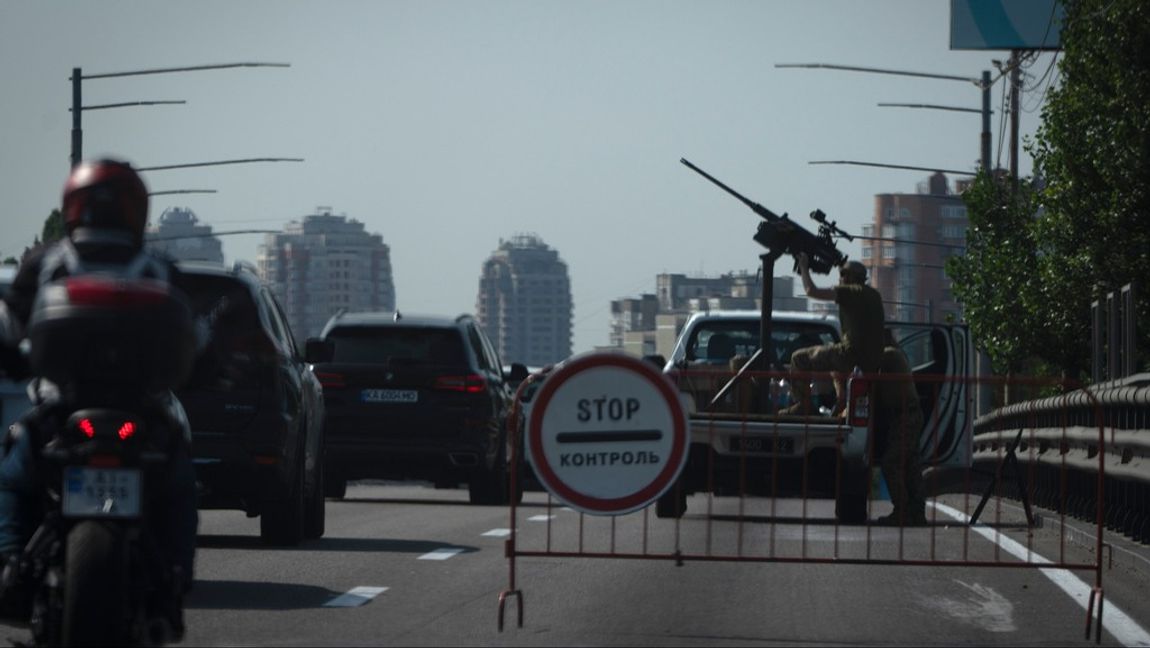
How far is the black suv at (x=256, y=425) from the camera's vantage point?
569 inches

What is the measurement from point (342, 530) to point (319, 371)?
498 centimetres

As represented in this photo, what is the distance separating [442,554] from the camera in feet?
50.1

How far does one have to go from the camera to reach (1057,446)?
18.7m

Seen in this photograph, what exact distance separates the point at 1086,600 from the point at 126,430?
6658 millimetres

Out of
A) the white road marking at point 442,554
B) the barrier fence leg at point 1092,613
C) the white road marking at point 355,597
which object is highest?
the barrier fence leg at point 1092,613

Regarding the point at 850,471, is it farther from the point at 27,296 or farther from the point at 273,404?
the point at 27,296

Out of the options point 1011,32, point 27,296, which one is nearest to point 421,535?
point 27,296

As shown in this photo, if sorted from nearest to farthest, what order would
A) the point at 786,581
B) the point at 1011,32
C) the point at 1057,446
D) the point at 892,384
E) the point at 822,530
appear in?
1. the point at 892,384
2. the point at 786,581
3. the point at 822,530
4. the point at 1057,446
5. the point at 1011,32

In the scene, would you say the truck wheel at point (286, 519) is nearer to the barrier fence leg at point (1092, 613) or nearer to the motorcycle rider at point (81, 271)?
the barrier fence leg at point (1092, 613)

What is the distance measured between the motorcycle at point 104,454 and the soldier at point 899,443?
17.6 ft

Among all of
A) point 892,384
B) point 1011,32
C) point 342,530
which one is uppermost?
point 1011,32

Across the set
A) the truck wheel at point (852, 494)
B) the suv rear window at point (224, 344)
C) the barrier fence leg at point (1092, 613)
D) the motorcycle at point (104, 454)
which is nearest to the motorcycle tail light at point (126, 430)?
the motorcycle at point (104, 454)

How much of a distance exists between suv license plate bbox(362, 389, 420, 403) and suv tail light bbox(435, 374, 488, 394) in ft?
0.79

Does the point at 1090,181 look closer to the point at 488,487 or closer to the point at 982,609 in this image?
the point at 488,487
